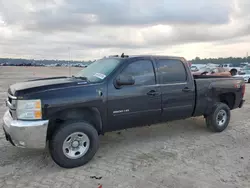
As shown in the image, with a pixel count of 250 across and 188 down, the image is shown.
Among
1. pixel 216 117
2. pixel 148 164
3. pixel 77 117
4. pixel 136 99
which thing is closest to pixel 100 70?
pixel 136 99

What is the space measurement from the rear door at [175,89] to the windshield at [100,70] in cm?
98

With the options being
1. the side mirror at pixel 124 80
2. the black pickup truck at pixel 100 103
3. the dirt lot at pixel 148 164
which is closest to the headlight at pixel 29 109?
the black pickup truck at pixel 100 103

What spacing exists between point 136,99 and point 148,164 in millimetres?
1220

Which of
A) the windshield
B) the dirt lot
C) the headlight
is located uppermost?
the windshield

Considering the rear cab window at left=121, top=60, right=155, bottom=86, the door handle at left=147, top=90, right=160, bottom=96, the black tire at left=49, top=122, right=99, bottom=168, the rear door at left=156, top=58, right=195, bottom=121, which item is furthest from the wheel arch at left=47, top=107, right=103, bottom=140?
the rear door at left=156, top=58, right=195, bottom=121

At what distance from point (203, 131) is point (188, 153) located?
5.48ft

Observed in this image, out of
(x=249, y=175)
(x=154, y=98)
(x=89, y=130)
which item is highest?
(x=154, y=98)

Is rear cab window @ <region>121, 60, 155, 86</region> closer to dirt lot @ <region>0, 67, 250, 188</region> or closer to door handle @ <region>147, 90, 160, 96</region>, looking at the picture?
door handle @ <region>147, 90, 160, 96</region>

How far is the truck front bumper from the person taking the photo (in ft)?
11.7

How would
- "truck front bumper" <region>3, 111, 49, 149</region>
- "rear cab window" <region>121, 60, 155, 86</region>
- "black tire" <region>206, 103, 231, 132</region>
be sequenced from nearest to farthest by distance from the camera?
"truck front bumper" <region>3, 111, 49, 149</region> < "rear cab window" <region>121, 60, 155, 86</region> < "black tire" <region>206, 103, 231, 132</region>

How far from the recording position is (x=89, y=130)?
3.99 metres

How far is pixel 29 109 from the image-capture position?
3.59 m

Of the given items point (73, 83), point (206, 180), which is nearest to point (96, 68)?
point (73, 83)

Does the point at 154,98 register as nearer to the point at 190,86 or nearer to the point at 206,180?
the point at 190,86
